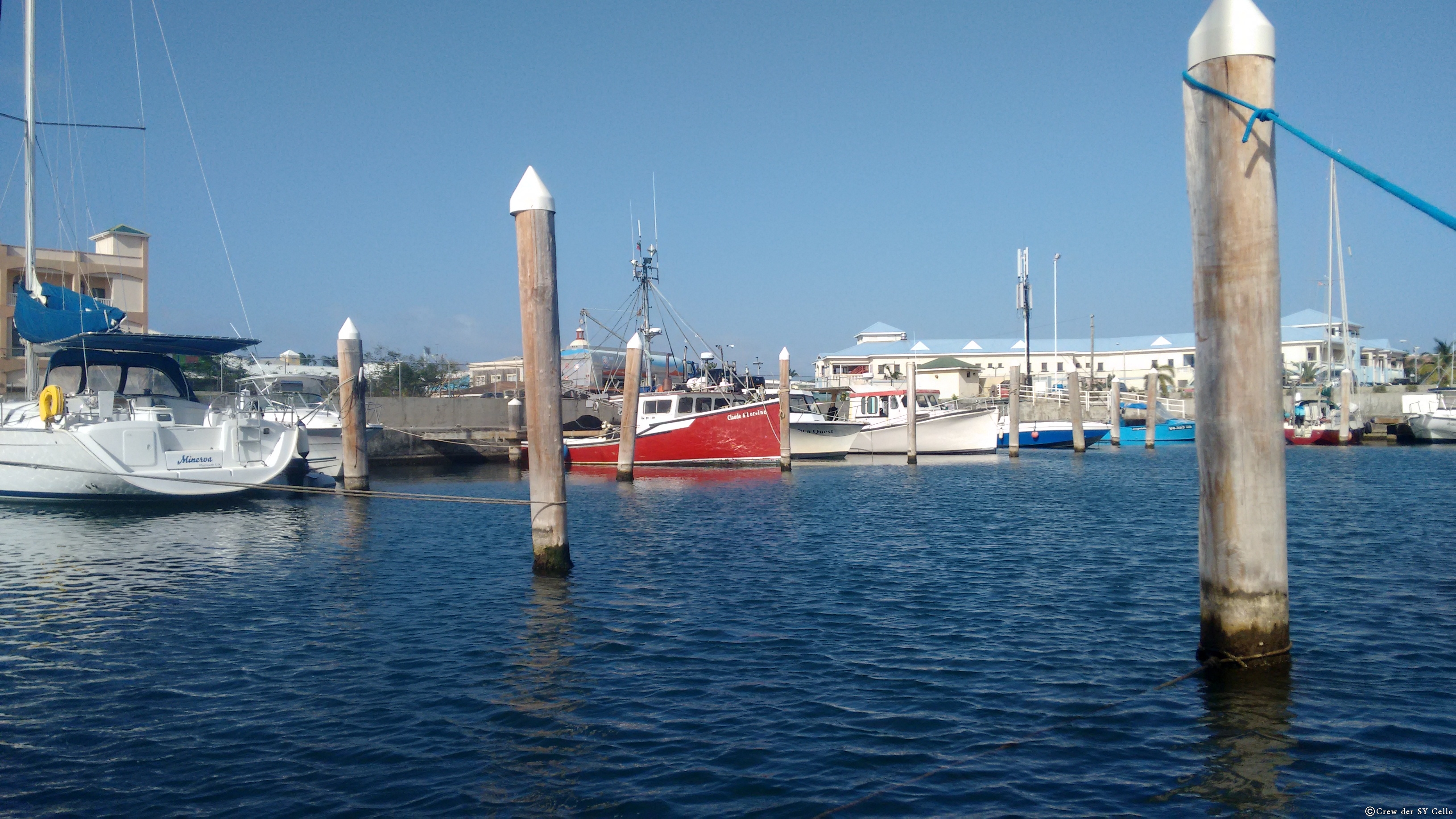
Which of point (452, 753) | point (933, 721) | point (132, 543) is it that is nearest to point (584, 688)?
point (452, 753)

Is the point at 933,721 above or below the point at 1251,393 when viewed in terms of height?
below

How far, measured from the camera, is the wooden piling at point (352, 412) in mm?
21125

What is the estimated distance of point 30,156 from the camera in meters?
20.7

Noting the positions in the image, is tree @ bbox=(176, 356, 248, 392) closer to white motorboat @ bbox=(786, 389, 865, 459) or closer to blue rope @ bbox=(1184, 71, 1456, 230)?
white motorboat @ bbox=(786, 389, 865, 459)

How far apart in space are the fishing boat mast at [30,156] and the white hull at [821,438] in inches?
953

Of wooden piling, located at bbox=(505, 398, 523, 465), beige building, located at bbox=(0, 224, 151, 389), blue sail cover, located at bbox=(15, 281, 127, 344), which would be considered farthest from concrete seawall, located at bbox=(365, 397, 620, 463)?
blue sail cover, located at bbox=(15, 281, 127, 344)

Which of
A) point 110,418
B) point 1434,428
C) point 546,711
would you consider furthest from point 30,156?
point 1434,428

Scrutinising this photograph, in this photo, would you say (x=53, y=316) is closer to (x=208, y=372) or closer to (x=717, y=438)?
(x=717, y=438)

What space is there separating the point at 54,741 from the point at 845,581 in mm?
8210

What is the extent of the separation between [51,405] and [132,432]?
136 cm

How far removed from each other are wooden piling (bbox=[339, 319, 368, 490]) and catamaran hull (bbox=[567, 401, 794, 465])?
12.9 m

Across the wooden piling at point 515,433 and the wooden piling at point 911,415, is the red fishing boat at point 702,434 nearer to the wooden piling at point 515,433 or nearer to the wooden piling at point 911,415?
the wooden piling at point 515,433

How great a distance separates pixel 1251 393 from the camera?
5918mm

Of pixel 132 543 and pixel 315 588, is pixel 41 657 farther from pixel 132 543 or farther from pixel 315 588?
pixel 132 543
